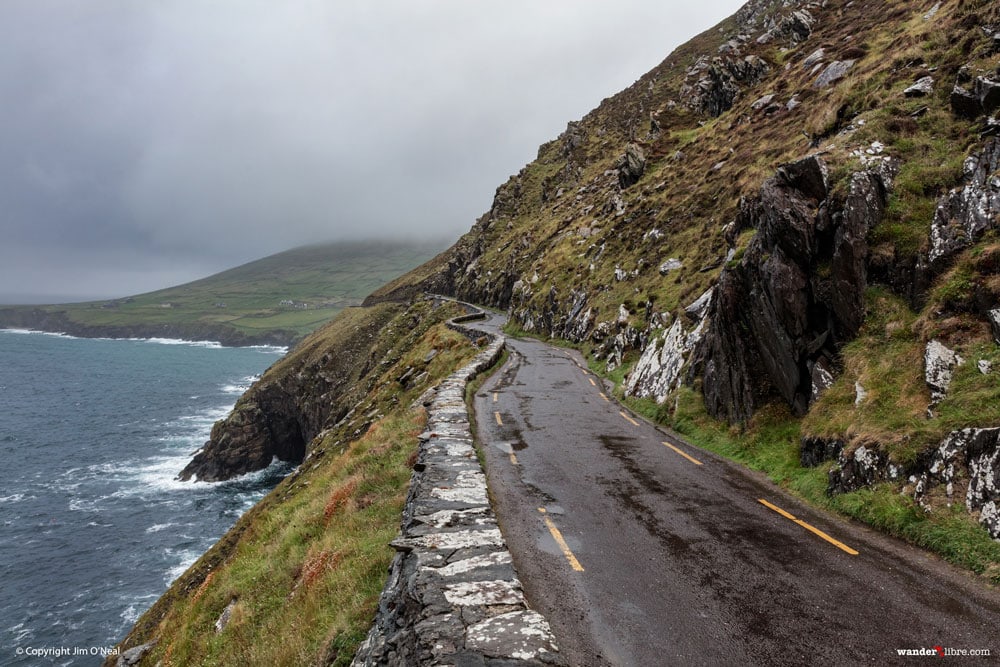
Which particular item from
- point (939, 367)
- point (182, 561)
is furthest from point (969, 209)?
point (182, 561)

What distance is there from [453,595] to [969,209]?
14669 millimetres

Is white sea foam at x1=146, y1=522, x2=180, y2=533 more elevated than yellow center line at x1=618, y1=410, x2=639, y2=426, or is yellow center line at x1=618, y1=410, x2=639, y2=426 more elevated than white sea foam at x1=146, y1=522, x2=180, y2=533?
yellow center line at x1=618, y1=410, x2=639, y2=426

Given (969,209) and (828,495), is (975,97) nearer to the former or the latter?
(969,209)

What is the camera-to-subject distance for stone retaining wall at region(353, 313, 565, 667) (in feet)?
17.3

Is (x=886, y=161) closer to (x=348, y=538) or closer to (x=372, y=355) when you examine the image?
(x=348, y=538)

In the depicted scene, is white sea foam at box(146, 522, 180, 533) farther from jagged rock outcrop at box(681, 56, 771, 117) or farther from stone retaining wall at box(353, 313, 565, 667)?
jagged rock outcrop at box(681, 56, 771, 117)

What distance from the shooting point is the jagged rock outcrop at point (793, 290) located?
1295cm

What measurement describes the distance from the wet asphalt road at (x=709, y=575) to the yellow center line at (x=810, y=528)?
0.24ft

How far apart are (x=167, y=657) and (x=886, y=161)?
2387 cm

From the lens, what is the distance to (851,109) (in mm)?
20234

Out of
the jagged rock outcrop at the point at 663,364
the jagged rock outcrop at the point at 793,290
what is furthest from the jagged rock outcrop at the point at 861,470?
the jagged rock outcrop at the point at 663,364

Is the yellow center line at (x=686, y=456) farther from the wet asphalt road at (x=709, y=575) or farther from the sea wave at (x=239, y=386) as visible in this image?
the sea wave at (x=239, y=386)

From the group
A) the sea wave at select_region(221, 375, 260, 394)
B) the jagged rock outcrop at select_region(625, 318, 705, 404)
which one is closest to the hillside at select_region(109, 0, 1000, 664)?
the jagged rock outcrop at select_region(625, 318, 705, 404)

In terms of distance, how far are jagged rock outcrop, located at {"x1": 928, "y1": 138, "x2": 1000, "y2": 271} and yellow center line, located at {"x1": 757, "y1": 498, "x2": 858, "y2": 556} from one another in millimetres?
7176
